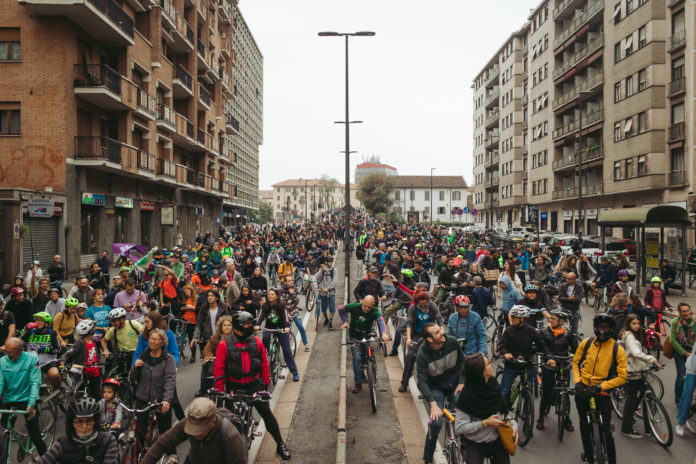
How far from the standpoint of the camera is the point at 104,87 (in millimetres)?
20438

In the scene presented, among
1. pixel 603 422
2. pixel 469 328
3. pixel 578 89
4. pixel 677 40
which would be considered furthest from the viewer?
pixel 578 89

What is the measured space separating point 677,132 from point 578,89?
12987mm

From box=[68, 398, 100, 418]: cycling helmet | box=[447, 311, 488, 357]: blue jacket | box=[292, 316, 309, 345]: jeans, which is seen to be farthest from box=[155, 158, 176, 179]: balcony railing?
box=[68, 398, 100, 418]: cycling helmet

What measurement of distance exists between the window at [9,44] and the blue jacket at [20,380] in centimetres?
1916

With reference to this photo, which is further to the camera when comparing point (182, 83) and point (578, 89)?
point (578, 89)

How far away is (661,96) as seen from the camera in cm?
3075

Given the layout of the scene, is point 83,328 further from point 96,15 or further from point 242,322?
point 96,15

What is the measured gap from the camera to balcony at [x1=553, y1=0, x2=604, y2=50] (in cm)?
3857

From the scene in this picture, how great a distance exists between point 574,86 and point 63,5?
39.9 m

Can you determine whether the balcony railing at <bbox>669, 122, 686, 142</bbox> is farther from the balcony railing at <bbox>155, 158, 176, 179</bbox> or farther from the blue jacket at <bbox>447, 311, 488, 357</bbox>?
the balcony railing at <bbox>155, 158, 176, 179</bbox>

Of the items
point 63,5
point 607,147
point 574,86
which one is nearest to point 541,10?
point 574,86

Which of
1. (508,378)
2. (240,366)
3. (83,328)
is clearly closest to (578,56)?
(508,378)

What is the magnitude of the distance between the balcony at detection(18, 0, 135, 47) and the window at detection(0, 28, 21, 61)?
1207mm

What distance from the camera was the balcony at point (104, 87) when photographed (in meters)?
20.4
